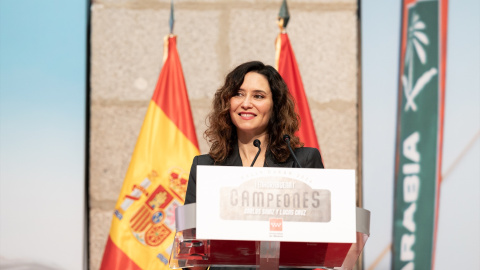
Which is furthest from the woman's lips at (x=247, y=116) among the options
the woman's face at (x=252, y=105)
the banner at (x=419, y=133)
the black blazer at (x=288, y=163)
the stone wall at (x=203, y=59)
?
the banner at (x=419, y=133)

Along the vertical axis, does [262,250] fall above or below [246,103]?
below

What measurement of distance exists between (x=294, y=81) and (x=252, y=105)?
1.09 meters

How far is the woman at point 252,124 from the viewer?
1971 mm

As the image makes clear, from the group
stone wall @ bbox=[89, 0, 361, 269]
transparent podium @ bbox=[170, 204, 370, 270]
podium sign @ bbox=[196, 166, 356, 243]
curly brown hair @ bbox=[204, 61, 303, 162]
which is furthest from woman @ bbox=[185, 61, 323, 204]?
stone wall @ bbox=[89, 0, 361, 269]

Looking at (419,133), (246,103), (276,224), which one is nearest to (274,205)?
(276,224)

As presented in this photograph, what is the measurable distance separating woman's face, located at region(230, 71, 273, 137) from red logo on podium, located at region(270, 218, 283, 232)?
0.71 metres

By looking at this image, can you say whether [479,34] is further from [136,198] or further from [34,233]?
[34,233]

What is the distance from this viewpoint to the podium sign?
1.30 metres

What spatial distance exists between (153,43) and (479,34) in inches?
74.8

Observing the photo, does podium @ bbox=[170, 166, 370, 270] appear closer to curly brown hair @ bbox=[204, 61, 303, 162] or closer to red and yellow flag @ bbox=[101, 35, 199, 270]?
curly brown hair @ bbox=[204, 61, 303, 162]

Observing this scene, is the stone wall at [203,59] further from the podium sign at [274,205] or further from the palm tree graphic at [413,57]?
the podium sign at [274,205]

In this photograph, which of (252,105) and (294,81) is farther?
(294,81)

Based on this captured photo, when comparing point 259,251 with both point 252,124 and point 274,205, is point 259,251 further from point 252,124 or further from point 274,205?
point 252,124

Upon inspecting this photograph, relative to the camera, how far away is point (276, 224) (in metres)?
1.31
